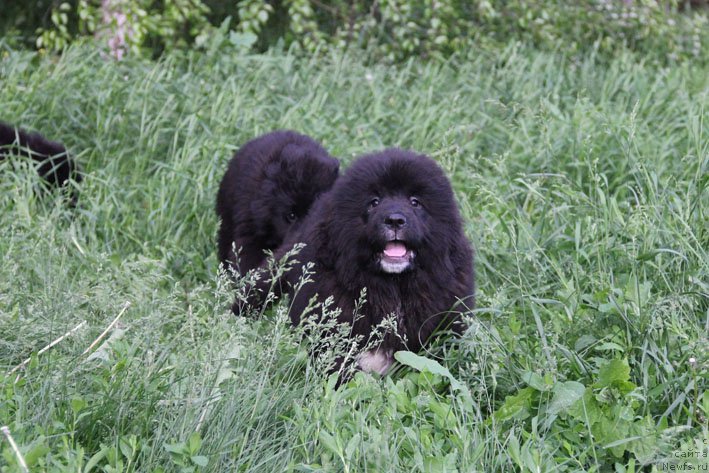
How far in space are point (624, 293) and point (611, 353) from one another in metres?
0.32

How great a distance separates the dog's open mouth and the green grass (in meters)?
0.39

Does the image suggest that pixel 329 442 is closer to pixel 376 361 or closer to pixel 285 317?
pixel 285 317

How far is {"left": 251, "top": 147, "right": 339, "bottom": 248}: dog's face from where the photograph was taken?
223 inches

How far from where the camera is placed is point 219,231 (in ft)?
20.1

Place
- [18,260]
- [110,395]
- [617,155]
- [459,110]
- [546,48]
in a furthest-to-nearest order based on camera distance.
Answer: [546,48] → [459,110] → [617,155] → [18,260] → [110,395]

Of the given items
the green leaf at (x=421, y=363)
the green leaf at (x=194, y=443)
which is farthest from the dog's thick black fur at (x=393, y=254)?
the green leaf at (x=194, y=443)

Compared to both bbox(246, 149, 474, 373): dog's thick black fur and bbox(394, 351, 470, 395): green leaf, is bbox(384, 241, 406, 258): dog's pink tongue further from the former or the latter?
bbox(394, 351, 470, 395): green leaf

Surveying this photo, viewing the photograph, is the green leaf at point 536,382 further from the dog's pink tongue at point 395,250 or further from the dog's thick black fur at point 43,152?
the dog's thick black fur at point 43,152

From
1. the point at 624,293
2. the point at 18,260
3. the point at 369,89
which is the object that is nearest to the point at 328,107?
the point at 369,89

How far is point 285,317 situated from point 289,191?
7.05 ft

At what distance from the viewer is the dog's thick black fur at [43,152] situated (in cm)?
678

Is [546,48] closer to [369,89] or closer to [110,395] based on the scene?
[369,89]

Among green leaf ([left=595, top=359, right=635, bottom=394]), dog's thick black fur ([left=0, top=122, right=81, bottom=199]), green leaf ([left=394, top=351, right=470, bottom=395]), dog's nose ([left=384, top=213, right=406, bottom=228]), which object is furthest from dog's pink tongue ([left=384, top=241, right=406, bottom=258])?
dog's thick black fur ([left=0, top=122, right=81, bottom=199])

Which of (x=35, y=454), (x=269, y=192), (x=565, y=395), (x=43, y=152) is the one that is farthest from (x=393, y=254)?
(x=43, y=152)
